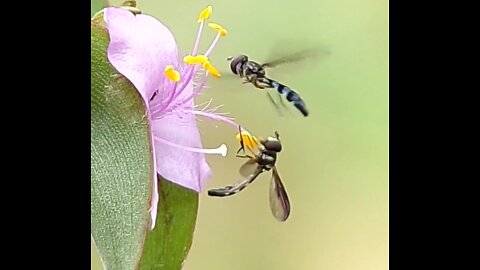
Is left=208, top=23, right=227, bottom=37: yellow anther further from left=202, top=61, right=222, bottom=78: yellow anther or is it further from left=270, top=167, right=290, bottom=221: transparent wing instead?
left=270, top=167, right=290, bottom=221: transparent wing

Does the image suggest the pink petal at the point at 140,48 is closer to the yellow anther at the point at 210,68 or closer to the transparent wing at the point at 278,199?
the yellow anther at the point at 210,68

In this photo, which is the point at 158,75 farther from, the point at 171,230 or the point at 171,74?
the point at 171,230

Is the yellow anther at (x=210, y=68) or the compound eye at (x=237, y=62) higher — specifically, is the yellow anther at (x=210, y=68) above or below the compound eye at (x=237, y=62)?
below

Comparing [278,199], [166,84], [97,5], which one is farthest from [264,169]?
[97,5]

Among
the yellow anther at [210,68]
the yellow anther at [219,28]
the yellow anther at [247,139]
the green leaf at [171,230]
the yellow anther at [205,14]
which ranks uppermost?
the yellow anther at [205,14]

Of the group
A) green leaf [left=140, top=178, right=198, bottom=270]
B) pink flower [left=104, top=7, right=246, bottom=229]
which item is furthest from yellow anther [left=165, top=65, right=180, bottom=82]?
green leaf [left=140, top=178, right=198, bottom=270]

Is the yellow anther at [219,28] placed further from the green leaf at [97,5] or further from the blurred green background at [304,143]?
the green leaf at [97,5]

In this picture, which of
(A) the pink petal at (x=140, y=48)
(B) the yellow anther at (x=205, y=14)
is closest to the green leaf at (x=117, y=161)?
(A) the pink petal at (x=140, y=48)
